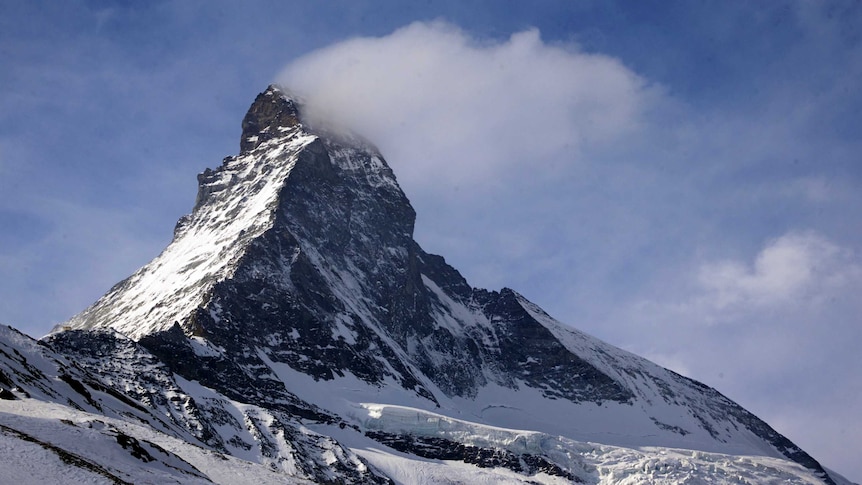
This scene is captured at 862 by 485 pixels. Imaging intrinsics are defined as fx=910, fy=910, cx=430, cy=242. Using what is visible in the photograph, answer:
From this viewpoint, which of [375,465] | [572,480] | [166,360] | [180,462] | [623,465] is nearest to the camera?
[180,462]

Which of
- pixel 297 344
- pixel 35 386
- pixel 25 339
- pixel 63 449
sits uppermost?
pixel 297 344

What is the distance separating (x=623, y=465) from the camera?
17662cm

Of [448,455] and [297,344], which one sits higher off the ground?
[297,344]

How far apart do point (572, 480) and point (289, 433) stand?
60137 millimetres

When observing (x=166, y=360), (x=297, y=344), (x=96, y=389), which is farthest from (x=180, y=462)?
(x=297, y=344)

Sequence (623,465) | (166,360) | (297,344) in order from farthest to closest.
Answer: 1. (297,344)
2. (623,465)
3. (166,360)

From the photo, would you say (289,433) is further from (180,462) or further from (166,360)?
(180,462)

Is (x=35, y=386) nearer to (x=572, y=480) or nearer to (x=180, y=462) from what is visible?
(x=180, y=462)

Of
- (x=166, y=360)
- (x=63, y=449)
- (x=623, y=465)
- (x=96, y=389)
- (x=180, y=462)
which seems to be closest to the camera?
(x=63, y=449)

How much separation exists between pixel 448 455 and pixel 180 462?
11306cm

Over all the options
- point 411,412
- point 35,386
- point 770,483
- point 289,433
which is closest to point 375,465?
point 289,433

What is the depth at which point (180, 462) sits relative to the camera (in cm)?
5516

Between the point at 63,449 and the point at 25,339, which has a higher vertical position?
the point at 25,339

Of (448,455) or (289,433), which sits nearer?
(289,433)
